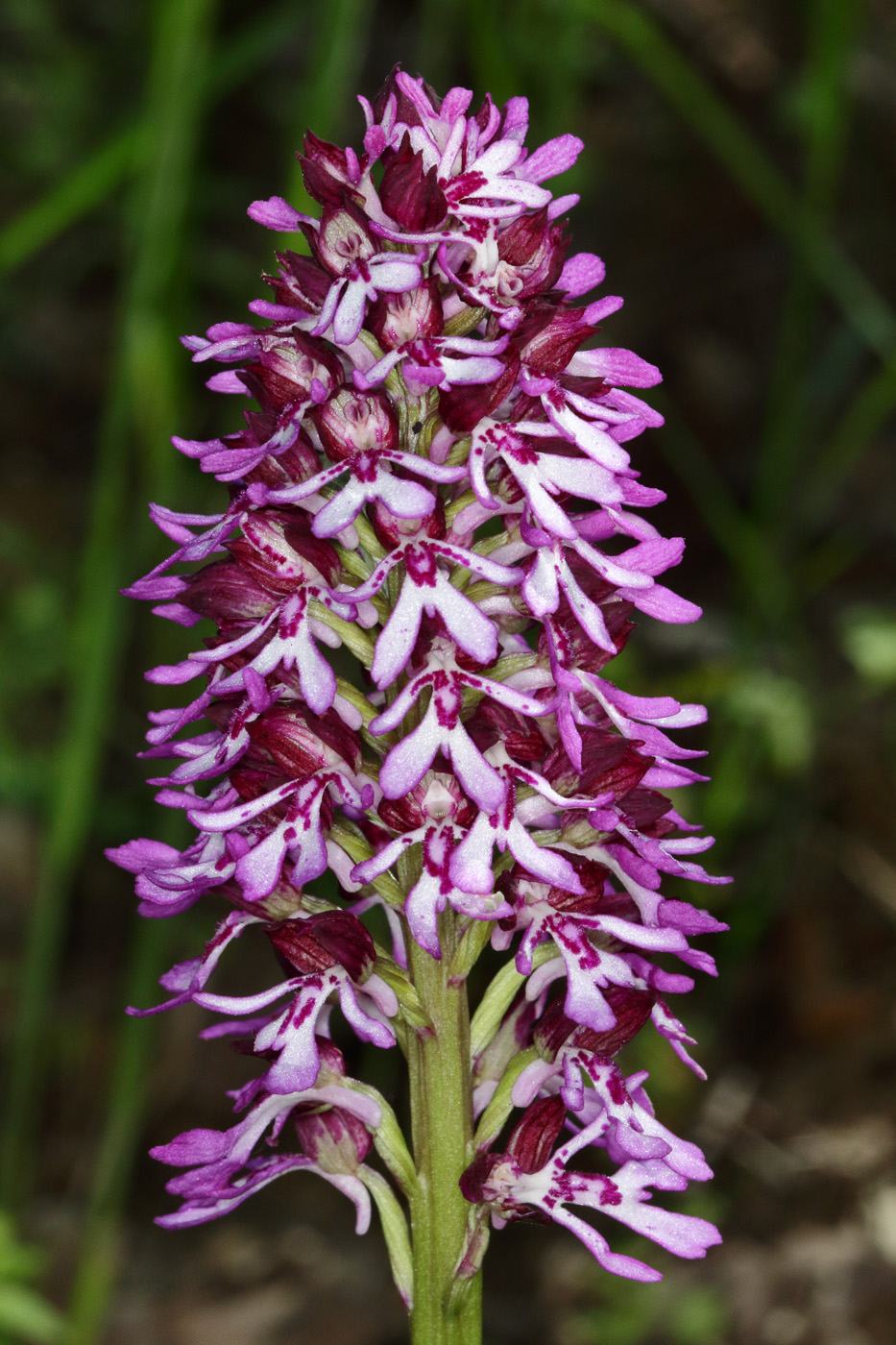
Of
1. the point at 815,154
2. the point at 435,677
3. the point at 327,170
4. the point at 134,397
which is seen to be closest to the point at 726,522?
the point at 815,154

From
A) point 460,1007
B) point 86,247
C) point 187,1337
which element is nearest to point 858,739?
point 187,1337

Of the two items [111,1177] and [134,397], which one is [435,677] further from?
[111,1177]

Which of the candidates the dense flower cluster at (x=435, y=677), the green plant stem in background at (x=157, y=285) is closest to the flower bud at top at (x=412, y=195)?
the dense flower cluster at (x=435, y=677)

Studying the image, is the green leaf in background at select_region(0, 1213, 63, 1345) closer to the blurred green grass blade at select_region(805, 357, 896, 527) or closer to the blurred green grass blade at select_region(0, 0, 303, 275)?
the blurred green grass blade at select_region(0, 0, 303, 275)

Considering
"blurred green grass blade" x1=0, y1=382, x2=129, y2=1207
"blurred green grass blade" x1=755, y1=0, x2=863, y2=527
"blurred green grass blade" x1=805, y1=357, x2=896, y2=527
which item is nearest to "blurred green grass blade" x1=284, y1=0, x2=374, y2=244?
"blurred green grass blade" x1=0, y1=382, x2=129, y2=1207

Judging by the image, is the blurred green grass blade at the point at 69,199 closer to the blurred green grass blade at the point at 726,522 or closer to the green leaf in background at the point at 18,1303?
the blurred green grass blade at the point at 726,522

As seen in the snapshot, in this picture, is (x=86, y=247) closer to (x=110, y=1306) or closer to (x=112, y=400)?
(x=112, y=400)
